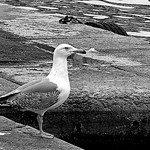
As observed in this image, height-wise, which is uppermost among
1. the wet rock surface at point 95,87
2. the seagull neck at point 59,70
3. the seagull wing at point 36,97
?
the seagull neck at point 59,70

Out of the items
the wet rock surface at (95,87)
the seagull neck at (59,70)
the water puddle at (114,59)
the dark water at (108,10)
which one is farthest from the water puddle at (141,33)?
the seagull neck at (59,70)

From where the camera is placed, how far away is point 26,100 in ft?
17.4

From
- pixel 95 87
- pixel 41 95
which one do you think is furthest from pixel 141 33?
pixel 41 95

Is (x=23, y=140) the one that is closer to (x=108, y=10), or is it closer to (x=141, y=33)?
(x=141, y=33)

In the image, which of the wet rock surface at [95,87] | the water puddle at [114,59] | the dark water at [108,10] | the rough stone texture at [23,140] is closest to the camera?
the rough stone texture at [23,140]

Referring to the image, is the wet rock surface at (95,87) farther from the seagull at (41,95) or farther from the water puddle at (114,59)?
the seagull at (41,95)

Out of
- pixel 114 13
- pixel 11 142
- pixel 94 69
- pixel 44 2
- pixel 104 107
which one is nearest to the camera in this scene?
pixel 11 142

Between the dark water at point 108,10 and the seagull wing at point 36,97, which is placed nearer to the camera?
the seagull wing at point 36,97

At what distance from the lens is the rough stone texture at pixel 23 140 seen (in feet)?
16.9

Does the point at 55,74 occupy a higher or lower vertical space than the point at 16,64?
higher

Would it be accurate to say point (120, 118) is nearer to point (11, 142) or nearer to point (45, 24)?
point (11, 142)

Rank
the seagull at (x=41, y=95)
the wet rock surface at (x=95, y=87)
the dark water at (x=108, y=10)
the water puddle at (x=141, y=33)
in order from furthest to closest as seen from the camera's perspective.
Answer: the dark water at (x=108, y=10), the water puddle at (x=141, y=33), the wet rock surface at (x=95, y=87), the seagull at (x=41, y=95)

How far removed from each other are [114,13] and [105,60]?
23.3 feet

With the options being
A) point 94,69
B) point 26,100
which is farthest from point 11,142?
point 94,69
